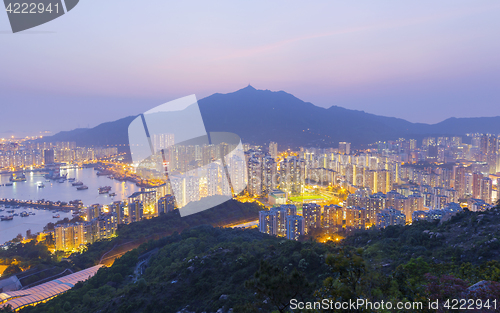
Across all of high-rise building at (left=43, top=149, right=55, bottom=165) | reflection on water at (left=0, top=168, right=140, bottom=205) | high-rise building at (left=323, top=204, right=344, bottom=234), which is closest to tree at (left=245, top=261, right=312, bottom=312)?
high-rise building at (left=323, top=204, right=344, bottom=234)

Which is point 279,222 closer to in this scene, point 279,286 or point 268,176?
point 268,176

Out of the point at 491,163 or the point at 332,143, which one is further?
the point at 332,143

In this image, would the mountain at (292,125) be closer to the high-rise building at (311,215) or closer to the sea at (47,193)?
the sea at (47,193)

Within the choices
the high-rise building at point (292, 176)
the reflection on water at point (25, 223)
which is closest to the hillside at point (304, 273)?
the reflection on water at point (25, 223)

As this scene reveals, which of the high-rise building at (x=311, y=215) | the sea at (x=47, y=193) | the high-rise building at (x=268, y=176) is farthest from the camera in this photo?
the high-rise building at (x=268, y=176)

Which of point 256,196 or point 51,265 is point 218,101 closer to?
point 256,196

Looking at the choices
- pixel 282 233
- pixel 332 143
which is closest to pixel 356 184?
pixel 282 233
